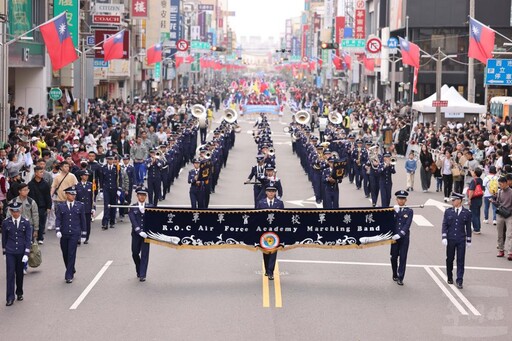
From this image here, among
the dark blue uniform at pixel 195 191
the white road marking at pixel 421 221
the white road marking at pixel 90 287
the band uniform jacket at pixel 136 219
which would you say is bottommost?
the white road marking at pixel 421 221

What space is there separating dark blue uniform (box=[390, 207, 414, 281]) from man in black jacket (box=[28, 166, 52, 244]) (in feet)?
22.8

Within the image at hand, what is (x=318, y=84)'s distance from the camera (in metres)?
157

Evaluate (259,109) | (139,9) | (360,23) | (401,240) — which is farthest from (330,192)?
(360,23)

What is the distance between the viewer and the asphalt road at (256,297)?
1309 centimetres

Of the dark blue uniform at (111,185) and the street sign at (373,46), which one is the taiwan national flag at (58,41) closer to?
the dark blue uniform at (111,185)

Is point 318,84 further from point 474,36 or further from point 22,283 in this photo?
point 22,283

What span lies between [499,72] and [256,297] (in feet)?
91.3

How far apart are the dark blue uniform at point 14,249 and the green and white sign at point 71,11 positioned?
109ft

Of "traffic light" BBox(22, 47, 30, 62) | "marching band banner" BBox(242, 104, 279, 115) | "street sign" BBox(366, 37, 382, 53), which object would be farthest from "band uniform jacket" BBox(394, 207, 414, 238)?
"marching band banner" BBox(242, 104, 279, 115)

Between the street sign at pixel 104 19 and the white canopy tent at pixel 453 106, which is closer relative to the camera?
the white canopy tent at pixel 453 106

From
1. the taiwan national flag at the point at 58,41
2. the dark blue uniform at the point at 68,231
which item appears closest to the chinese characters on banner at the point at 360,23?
the taiwan national flag at the point at 58,41

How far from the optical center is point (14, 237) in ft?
47.9

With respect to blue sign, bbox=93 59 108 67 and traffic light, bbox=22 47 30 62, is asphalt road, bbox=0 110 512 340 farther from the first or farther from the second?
blue sign, bbox=93 59 108 67

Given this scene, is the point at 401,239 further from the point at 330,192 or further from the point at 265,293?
the point at 330,192
